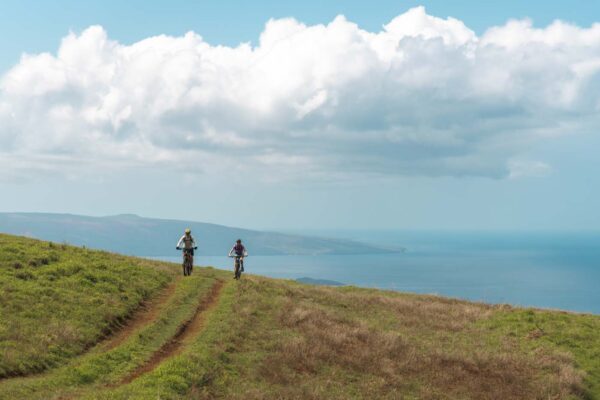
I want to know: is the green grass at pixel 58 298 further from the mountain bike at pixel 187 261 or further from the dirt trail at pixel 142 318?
the mountain bike at pixel 187 261

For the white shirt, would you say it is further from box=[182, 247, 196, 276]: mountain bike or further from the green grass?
the green grass

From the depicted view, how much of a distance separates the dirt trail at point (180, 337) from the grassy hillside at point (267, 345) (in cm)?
9

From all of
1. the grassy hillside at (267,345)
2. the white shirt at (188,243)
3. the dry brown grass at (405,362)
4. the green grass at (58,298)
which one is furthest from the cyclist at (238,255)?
the dry brown grass at (405,362)

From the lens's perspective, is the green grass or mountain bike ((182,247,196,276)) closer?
the green grass

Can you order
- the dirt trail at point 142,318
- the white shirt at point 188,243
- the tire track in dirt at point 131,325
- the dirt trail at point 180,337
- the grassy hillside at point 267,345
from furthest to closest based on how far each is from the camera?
the white shirt at point 188,243, the dirt trail at point 142,318, the tire track in dirt at point 131,325, the dirt trail at point 180,337, the grassy hillside at point 267,345

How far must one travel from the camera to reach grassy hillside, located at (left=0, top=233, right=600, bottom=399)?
18438 mm

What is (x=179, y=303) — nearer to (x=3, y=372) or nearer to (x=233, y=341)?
(x=233, y=341)

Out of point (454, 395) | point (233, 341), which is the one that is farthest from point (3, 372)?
point (454, 395)

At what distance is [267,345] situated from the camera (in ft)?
76.8

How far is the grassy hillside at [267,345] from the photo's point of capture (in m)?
18.4

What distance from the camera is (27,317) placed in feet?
71.8

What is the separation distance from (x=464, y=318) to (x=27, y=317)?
86.5 feet

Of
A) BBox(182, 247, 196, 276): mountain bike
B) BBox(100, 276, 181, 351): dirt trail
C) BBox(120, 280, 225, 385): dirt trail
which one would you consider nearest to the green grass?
BBox(100, 276, 181, 351): dirt trail

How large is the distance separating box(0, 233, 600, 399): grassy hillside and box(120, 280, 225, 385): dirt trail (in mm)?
90
